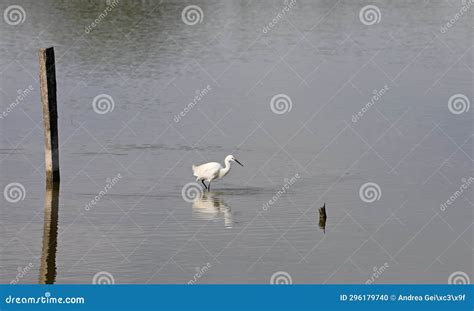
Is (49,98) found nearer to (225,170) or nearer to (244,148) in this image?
(225,170)

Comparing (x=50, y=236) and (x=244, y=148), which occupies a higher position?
(x=244, y=148)

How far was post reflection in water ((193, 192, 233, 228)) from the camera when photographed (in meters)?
23.3

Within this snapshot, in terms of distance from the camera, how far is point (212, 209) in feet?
78.7

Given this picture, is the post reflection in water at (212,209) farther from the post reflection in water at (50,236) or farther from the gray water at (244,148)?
the post reflection in water at (50,236)

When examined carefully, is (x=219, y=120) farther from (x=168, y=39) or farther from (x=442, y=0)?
(x=442, y=0)

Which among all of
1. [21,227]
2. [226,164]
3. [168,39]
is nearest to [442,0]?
[168,39]

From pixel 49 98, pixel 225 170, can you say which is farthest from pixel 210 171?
pixel 49 98

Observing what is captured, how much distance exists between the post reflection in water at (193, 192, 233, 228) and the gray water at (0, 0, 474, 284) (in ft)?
0.20

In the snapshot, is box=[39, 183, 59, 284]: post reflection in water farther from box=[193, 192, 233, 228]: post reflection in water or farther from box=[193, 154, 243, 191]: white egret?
box=[193, 154, 243, 191]: white egret

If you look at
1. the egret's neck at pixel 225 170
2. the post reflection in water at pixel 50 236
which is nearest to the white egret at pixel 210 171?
the egret's neck at pixel 225 170

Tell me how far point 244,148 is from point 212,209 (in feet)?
18.6

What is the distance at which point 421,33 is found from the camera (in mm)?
47906

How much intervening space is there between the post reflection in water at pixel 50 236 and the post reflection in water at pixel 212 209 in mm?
2712

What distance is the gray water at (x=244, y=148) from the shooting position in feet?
68.2
